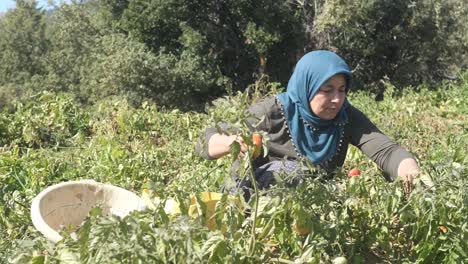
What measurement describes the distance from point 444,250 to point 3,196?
6.96 feet

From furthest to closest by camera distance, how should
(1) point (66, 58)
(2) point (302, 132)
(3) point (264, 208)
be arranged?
1. (1) point (66, 58)
2. (2) point (302, 132)
3. (3) point (264, 208)

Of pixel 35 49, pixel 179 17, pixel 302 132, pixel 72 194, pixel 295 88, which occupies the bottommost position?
pixel 35 49

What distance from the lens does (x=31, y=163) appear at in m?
3.99

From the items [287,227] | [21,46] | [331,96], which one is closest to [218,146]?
[287,227]

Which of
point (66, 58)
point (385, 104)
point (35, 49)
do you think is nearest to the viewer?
point (385, 104)

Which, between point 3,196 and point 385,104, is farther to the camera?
point 385,104

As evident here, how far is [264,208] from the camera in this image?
5.52 ft

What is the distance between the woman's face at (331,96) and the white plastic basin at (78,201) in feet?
2.68

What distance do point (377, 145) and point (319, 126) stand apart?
9.9 inches

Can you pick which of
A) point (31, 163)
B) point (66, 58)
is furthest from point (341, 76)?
point (66, 58)

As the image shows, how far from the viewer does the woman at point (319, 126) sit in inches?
89.9

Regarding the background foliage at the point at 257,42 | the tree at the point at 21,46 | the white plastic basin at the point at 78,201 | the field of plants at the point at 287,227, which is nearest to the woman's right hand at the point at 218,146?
the field of plants at the point at 287,227

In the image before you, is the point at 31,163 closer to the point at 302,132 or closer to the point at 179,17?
the point at 302,132

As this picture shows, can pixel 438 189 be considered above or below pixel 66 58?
above
